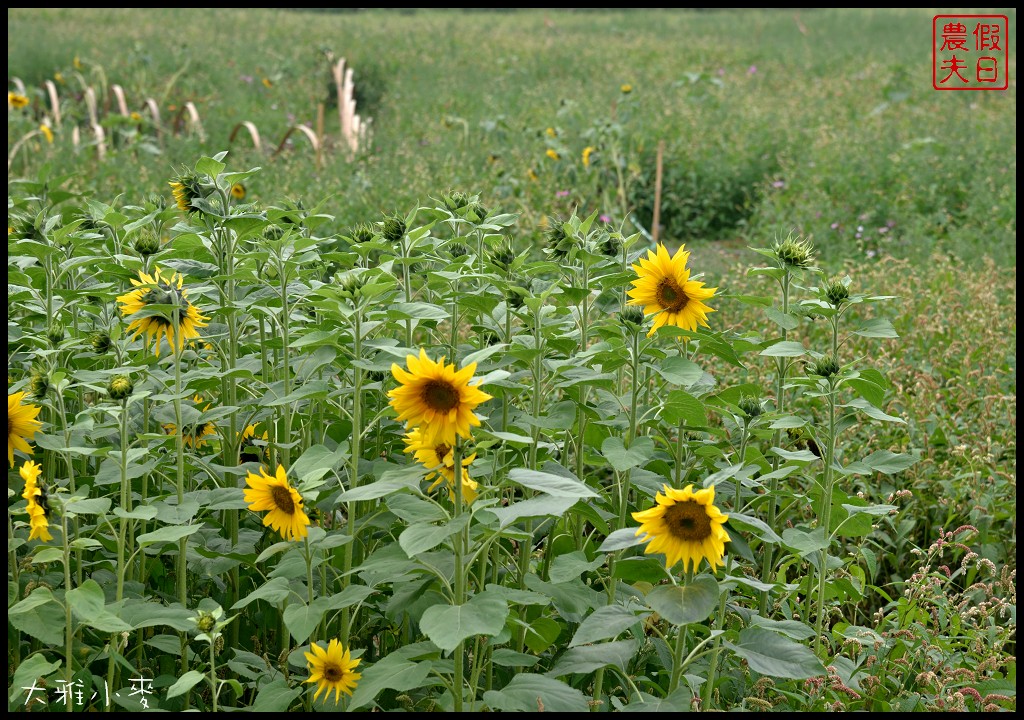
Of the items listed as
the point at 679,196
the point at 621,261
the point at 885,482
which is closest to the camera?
the point at 621,261

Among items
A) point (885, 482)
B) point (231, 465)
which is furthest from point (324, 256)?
point (885, 482)

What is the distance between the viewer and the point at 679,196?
21.9 feet

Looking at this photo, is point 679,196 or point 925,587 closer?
point 925,587

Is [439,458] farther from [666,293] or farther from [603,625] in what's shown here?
[666,293]

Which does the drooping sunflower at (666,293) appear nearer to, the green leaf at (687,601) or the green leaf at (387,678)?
the green leaf at (687,601)

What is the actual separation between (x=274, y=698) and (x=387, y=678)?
0.84 feet

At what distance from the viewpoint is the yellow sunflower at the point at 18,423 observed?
5.54 feet

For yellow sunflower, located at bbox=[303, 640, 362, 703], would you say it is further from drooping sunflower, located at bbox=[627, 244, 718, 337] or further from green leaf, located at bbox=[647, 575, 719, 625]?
drooping sunflower, located at bbox=[627, 244, 718, 337]

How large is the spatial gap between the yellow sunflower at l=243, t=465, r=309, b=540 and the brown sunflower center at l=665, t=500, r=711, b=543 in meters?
0.58

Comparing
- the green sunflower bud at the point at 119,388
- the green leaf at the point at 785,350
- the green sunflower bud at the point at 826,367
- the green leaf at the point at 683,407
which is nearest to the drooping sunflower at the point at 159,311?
the green sunflower bud at the point at 119,388

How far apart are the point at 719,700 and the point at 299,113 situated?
8682 millimetres

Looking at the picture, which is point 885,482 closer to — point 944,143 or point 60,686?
point 60,686

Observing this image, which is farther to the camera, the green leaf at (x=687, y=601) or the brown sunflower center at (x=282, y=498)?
the brown sunflower center at (x=282, y=498)

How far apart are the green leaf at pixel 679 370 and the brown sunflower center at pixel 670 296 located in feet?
0.33
